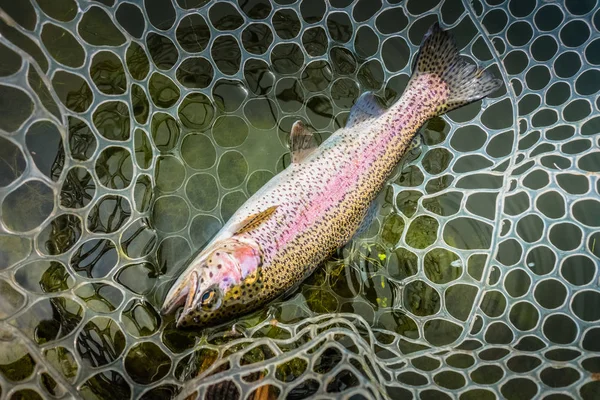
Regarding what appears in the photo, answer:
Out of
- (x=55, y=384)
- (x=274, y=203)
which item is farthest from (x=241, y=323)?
(x=55, y=384)

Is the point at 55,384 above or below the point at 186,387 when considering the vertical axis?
above

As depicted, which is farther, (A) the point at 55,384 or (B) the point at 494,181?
(B) the point at 494,181

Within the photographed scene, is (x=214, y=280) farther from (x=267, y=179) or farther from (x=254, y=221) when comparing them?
(x=267, y=179)

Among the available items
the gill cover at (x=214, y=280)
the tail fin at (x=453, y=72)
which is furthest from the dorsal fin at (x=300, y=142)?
the tail fin at (x=453, y=72)

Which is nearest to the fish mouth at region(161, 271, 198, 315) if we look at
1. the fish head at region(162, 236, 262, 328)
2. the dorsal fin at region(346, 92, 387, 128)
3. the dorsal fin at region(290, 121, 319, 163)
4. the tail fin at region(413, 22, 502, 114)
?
the fish head at region(162, 236, 262, 328)

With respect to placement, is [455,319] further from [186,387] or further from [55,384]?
[55,384]

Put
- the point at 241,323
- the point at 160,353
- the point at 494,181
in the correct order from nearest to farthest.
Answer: the point at 160,353, the point at 241,323, the point at 494,181

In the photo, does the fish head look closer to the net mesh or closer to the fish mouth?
the fish mouth
